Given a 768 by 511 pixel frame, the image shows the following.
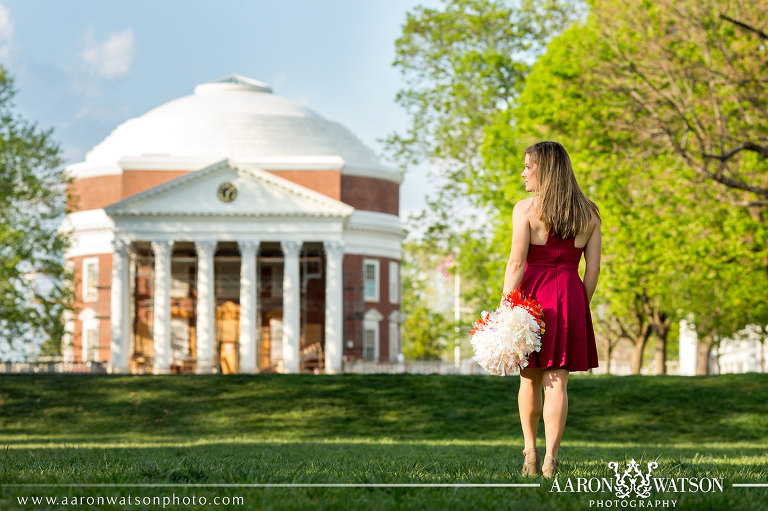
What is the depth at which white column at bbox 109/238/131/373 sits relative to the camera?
199ft

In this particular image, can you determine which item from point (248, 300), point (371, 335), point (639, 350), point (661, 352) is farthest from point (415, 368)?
point (661, 352)

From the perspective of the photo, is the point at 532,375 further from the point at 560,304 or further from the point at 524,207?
the point at 524,207

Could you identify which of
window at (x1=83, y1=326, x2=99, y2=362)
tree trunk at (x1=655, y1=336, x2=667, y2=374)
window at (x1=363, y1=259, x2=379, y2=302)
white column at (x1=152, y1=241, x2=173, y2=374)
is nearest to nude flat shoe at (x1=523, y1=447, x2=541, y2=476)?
tree trunk at (x1=655, y1=336, x2=667, y2=374)

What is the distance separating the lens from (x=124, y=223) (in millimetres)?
61219

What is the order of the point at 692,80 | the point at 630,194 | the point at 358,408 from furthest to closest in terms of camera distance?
1. the point at 630,194
2. the point at 358,408
3. the point at 692,80

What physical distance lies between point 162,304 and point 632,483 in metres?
55.8

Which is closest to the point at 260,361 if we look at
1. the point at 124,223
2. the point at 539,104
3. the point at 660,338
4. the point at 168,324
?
the point at 168,324

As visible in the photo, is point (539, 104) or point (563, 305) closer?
point (563, 305)

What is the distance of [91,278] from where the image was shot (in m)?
71.1

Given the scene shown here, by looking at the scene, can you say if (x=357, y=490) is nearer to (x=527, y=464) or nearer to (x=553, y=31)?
(x=527, y=464)

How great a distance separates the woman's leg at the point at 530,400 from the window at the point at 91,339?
6455cm

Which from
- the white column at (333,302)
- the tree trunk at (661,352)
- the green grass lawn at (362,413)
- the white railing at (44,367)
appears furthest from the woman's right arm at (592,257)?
the white column at (333,302)

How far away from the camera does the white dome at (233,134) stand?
72438 mm

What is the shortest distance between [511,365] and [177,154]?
64987mm
